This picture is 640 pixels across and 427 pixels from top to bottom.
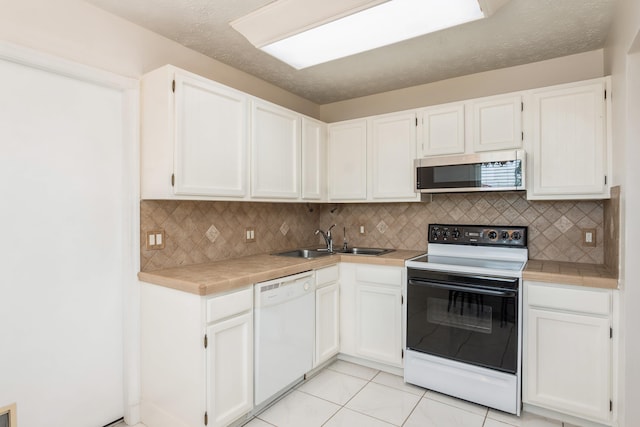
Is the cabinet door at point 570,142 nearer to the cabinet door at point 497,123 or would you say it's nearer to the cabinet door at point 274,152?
the cabinet door at point 497,123

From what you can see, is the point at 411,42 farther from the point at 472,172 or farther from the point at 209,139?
the point at 209,139

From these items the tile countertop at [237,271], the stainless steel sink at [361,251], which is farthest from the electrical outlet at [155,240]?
the stainless steel sink at [361,251]

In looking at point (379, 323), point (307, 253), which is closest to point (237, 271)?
point (307, 253)

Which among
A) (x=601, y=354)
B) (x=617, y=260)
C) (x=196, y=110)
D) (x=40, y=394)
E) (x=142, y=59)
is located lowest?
(x=40, y=394)

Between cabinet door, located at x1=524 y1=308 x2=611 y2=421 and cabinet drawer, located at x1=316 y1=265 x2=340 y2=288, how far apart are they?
4.59ft

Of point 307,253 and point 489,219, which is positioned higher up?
point 489,219

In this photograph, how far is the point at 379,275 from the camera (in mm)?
2773

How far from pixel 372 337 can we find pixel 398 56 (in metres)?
2.24

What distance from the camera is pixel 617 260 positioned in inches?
78.1

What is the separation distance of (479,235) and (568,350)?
3.39 feet

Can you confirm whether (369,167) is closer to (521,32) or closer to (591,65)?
(521,32)

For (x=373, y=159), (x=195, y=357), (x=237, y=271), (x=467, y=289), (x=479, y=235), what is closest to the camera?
(x=195, y=357)

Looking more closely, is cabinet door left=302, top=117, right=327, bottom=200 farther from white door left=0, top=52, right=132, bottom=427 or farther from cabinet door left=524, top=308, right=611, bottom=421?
cabinet door left=524, top=308, right=611, bottom=421

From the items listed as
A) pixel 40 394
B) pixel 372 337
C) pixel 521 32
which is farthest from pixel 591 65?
pixel 40 394
